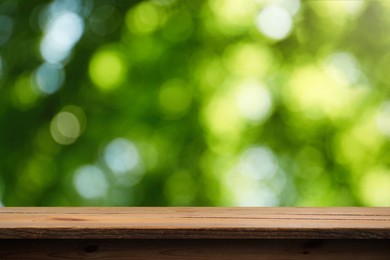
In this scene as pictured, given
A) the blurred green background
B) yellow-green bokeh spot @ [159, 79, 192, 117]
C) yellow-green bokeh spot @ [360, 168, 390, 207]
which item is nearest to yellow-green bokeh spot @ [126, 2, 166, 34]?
the blurred green background

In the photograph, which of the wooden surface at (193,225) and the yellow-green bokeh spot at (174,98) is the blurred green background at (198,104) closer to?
the yellow-green bokeh spot at (174,98)

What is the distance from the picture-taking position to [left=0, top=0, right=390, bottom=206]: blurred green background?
9.71 feet

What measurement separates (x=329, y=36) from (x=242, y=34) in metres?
0.38

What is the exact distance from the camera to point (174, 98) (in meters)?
3.01

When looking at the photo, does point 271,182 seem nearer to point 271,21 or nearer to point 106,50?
point 271,21

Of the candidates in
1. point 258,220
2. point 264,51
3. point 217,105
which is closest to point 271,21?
point 264,51

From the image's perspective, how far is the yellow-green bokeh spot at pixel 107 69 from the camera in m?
3.01

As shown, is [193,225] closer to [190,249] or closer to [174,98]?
[190,249]

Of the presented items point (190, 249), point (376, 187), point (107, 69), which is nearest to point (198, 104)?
point (107, 69)

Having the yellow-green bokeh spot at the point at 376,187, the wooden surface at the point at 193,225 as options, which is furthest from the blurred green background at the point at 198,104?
the wooden surface at the point at 193,225

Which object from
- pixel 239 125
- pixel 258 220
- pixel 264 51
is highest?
pixel 258 220

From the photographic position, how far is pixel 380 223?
1168 millimetres

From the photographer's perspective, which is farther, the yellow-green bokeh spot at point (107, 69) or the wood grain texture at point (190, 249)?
the yellow-green bokeh spot at point (107, 69)

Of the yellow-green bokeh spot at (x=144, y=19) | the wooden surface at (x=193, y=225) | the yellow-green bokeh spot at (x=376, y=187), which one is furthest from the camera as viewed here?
the yellow-green bokeh spot at (x=144, y=19)
